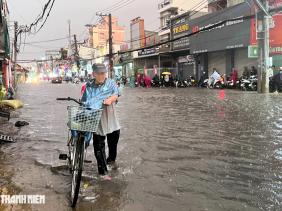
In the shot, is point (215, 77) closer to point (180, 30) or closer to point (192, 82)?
point (192, 82)

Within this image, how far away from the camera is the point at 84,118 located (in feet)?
17.0

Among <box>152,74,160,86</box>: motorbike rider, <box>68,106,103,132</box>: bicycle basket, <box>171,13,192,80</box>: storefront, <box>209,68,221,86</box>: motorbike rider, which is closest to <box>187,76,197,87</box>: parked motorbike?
<box>171,13,192,80</box>: storefront

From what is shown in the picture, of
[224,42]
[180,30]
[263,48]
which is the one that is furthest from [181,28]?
[263,48]

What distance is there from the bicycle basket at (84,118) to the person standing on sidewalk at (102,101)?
1.70ft

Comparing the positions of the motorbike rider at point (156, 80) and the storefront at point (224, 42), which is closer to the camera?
the storefront at point (224, 42)

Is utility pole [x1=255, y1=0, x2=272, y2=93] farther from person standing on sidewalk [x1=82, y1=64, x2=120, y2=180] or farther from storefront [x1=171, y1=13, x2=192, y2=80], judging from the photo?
person standing on sidewalk [x1=82, y1=64, x2=120, y2=180]

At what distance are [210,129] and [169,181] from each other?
5.05m

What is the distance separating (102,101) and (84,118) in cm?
74

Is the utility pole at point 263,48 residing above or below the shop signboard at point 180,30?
below

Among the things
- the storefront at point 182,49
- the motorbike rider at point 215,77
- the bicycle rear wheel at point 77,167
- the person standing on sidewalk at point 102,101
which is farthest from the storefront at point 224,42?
the bicycle rear wheel at point 77,167

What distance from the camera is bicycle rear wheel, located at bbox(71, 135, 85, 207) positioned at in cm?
508

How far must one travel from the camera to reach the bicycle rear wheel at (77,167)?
5.08 metres

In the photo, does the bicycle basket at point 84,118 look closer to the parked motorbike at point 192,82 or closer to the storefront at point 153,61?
the parked motorbike at point 192,82

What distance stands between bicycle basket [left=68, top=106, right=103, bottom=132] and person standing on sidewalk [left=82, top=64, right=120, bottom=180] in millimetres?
517
